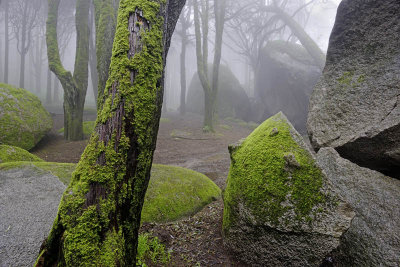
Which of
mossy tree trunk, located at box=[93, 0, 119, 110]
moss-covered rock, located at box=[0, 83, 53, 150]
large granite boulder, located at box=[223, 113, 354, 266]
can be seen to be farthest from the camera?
moss-covered rock, located at box=[0, 83, 53, 150]

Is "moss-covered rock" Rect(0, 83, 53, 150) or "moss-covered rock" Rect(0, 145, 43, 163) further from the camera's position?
"moss-covered rock" Rect(0, 83, 53, 150)

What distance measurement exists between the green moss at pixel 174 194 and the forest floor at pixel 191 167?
16 cm

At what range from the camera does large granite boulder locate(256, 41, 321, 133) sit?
15.6 meters

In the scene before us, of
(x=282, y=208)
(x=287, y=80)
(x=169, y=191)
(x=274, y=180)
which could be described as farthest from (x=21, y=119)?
(x=287, y=80)

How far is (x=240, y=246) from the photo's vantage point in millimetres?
2504

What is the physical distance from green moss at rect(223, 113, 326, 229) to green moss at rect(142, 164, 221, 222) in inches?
43.8

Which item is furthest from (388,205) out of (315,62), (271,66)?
(271,66)

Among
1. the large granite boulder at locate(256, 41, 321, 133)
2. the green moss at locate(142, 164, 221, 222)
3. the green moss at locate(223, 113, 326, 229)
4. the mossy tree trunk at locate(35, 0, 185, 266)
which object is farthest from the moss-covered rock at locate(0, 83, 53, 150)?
the large granite boulder at locate(256, 41, 321, 133)

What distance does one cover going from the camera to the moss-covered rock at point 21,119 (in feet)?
22.2

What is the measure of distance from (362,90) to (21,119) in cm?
885

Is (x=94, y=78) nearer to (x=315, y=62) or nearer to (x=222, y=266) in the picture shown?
(x=315, y=62)

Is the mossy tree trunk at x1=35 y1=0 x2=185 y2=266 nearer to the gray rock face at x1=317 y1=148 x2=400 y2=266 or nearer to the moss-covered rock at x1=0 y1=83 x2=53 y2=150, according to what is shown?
the gray rock face at x1=317 y1=148 x2=400 y2=266

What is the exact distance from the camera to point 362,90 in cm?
300

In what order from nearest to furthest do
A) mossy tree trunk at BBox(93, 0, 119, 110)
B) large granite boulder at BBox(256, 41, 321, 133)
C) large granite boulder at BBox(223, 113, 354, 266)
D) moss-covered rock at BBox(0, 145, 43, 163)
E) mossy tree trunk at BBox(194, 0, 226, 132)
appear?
1. large granite boulder at BBox(223, 113, 354, 266)
2. moss-covered rock at BBox(0, 145, 43, 163)
3. mossy tree trunk at BBox(93, 0, 119, 110)
4. mossy tree trunk at BBox(194, 0, 226, 132)
5. large granite boulder at BBox(256, 41, 321, 133)
